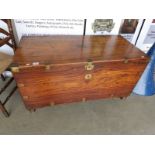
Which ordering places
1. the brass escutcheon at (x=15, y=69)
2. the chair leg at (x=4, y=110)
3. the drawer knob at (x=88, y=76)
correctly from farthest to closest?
1. the chair leg at (x=4, y=110)
2. the drawer knob at (x=88, y=76)
3. the brass escutcheon at (x=15, y=69)

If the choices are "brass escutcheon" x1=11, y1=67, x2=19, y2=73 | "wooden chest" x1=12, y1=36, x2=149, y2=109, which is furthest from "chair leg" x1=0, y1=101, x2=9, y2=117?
"brass escutcheon" x1=11, y1=67, x2=19, y2=73

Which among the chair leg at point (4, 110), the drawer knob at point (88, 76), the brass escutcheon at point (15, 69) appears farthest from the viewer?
the chair leg at point (4, 110)

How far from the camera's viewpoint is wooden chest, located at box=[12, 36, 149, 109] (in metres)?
0.97

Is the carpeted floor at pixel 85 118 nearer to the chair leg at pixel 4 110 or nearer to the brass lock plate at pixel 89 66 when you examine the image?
A: the chair leg at pixel 4 110

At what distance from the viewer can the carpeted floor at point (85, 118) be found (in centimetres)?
122

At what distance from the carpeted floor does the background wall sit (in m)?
0.67

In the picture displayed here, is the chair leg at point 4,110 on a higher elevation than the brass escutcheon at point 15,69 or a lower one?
lower

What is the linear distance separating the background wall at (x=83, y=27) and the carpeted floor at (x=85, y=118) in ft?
2.19

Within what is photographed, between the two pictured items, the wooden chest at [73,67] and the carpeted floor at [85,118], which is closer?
the wooden chest at [73,67]

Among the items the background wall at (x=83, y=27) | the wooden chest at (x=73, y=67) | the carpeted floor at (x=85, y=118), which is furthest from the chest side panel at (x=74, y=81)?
the background wall at (x=83, y=27)

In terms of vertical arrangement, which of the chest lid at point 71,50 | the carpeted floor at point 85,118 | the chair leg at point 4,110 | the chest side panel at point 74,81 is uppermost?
the chest lid at point 71,50
